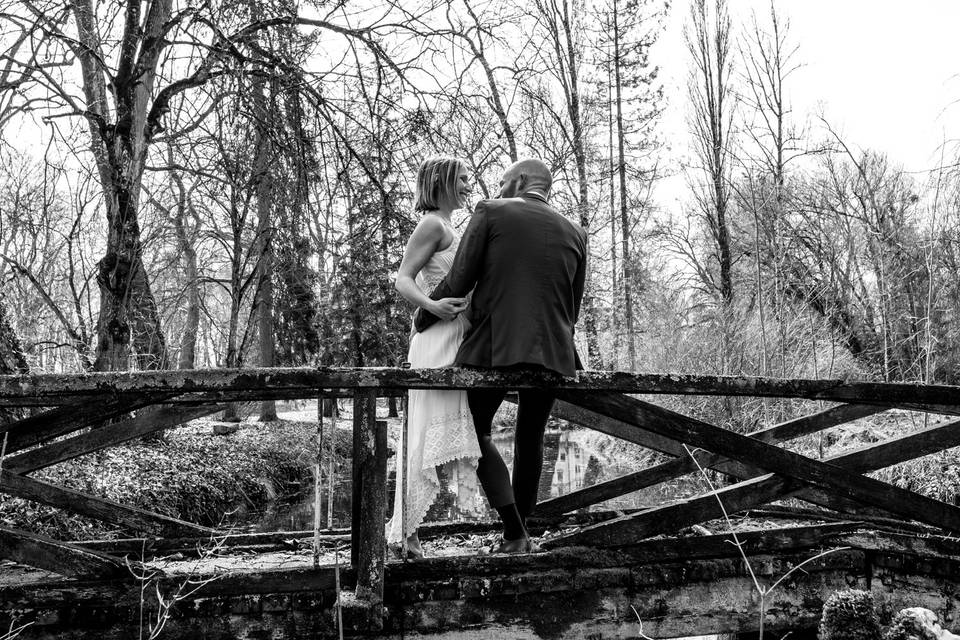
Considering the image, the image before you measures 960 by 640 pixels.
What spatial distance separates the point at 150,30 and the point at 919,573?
6766 millimetres

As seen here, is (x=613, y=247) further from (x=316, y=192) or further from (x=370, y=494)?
(x=370, y=494)

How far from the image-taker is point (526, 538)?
3178 mm

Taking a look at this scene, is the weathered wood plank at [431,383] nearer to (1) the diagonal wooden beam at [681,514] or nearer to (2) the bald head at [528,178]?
(1) the diagonal wooden beam at [681,514]

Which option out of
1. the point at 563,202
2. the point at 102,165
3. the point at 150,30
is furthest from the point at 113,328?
the point at 563,202

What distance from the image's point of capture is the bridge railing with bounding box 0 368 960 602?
8.80 ft

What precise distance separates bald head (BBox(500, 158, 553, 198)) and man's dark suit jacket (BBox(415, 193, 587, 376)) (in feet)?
0.56

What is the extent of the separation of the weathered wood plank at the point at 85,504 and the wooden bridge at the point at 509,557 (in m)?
0.01

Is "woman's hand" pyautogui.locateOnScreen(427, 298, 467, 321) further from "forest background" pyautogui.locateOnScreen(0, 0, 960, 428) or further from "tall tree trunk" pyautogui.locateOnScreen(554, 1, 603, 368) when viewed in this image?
"tall tree trunk" pyautogui.locateOnScreen(554, 1, 603, 368)

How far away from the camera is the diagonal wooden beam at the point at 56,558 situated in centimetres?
259

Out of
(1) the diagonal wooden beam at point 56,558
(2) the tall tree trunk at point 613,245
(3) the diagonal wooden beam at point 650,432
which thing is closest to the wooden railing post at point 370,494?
(1) the diagonal wooden beam at point 56,558

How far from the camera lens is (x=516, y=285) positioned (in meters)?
2.98

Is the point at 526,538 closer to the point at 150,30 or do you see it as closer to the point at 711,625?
the point at 711,625

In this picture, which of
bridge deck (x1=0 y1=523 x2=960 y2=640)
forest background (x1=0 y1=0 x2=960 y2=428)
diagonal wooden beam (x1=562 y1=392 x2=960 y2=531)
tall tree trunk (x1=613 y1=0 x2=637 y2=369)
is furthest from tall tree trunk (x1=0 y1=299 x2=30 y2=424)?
tall tree trunk (x1=613 y1=0 x2=637 y2=369)

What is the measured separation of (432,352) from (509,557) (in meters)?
0.88
